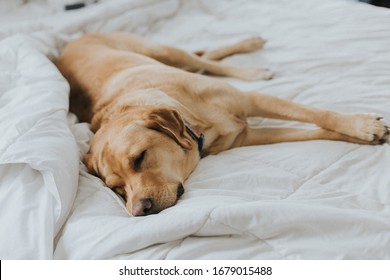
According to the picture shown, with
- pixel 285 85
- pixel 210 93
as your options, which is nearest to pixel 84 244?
pixel 210 93

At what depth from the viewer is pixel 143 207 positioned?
4.90ft

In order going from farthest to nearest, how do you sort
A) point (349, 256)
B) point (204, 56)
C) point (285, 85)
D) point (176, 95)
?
1. point (204, 56)
2. point (285, 85)
3. point (176, 95)
4. point (349, 256)

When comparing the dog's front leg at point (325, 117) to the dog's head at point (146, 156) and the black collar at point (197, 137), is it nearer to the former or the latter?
the black collar at point (197, 137)

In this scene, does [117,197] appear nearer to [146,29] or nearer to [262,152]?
[262,152]

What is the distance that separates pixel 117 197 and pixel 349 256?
843 mm

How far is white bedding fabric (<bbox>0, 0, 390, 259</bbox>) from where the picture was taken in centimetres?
123

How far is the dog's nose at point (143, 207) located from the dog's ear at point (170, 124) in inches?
12.6

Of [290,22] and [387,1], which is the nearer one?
[290,22]

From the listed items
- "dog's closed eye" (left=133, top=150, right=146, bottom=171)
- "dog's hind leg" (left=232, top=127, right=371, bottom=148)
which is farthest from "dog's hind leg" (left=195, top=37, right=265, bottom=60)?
"dog's closed eye" (left=133, top=150, right=146, bottom=171)

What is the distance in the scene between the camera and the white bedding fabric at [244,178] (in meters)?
1.23

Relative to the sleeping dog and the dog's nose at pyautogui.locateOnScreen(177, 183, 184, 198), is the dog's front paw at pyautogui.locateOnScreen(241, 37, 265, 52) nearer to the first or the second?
the sleeping dog

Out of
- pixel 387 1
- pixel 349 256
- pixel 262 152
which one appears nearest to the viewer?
pixel 349 256

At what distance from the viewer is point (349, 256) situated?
45.0 inches

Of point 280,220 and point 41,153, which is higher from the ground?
point 280,220
